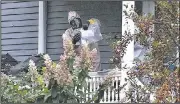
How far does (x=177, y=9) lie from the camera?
3262mm

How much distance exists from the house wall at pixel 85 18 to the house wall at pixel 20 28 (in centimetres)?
35

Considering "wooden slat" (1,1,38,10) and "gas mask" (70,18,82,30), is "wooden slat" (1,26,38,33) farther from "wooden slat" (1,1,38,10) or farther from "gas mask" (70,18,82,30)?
"gas mask" (70,18,82,30)

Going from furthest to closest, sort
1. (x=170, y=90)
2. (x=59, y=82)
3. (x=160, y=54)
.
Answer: (x=59, y=82), (x=160, y=54), (x=170, y=90)

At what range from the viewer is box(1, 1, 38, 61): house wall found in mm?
9109

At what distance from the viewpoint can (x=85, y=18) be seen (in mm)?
8438

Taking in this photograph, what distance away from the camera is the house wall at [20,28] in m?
9.11

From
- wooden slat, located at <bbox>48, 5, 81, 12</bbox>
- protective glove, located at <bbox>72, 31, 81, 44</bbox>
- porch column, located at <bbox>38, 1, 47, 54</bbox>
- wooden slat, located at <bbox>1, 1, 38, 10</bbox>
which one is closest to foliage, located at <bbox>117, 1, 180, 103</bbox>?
protective glove, located at <bbox>72, 31, 81, 44</bbox>

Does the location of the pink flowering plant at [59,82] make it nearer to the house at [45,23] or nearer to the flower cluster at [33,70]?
the flower cluster at [33,70]

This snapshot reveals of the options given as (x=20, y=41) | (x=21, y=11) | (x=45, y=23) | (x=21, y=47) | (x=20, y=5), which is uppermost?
(x=20, y=5)

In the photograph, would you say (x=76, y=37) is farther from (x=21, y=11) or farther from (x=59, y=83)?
(x=59, y=83)

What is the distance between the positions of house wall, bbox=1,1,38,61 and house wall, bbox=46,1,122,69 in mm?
355

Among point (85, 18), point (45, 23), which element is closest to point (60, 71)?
point (85, 18)

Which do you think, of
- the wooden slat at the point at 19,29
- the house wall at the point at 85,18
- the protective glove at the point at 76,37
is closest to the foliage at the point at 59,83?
the protective glove at the point at 76,37

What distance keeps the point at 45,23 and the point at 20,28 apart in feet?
2.19
